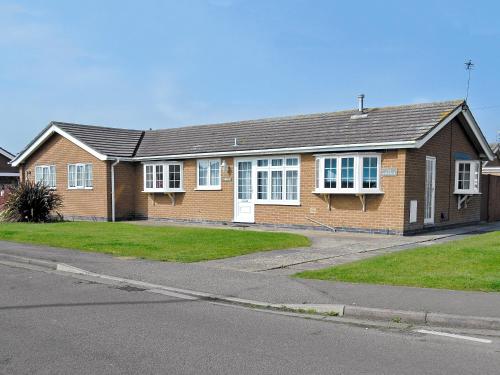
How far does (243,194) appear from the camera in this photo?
2106cm

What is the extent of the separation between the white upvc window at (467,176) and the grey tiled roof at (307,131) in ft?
9.45

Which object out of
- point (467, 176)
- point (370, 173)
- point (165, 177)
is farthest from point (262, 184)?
point (467, 176)

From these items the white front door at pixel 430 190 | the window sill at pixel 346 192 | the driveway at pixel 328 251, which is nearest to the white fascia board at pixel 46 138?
the window sill at pixel 346 192

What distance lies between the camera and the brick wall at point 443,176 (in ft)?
56.0

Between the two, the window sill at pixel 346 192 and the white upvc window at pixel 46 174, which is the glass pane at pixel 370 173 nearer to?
the window sill at pixel 346 192

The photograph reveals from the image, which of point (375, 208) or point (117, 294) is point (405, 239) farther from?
point (117, 294)

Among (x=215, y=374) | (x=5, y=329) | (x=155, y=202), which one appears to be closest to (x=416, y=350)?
(x=215, y=374)

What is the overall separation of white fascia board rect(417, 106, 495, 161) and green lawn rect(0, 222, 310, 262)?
510 centimetres

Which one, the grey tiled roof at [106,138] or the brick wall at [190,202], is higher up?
Result: the grey tiled roof at [106,138]

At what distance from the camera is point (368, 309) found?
23.8ft

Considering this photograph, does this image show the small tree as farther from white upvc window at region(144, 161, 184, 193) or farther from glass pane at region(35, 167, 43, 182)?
white upvc window at region(144, 161, 184, 193)

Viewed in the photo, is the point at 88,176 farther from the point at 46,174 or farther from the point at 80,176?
the point at 46,174

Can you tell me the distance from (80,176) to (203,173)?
6.93 metres

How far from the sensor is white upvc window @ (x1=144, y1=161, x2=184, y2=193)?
23109 millimetres
